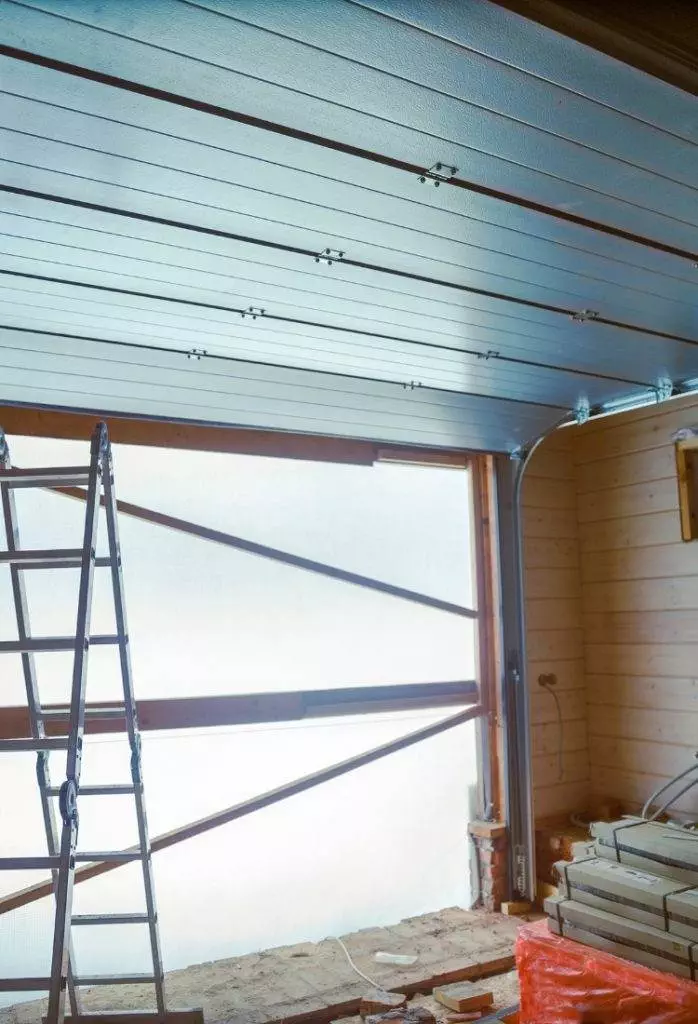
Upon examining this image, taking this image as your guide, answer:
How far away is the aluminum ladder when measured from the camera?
2451mm

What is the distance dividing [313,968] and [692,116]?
13.8 feet

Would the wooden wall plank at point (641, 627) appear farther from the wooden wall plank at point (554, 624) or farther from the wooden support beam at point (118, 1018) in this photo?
the wooden support beam at point (118, 1018)

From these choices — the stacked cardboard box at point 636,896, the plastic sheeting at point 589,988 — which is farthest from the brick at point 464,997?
the stacked cardboard box at point 636,896

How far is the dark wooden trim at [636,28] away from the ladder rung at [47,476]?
209 cm

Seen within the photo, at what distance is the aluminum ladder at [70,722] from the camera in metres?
2.45

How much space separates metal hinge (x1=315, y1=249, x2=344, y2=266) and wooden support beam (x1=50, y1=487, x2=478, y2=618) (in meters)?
2.11

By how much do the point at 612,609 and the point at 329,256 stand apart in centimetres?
388

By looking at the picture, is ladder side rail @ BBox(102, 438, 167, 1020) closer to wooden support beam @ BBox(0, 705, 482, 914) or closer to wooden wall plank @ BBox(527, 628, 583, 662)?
wooden support beam @ BBox(0, 705, 482, 914)

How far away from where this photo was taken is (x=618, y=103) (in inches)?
78.2

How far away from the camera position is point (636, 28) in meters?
1.80

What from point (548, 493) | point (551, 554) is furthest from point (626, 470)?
point (551, 554)

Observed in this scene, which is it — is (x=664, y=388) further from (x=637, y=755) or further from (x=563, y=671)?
(x=637, y=755)

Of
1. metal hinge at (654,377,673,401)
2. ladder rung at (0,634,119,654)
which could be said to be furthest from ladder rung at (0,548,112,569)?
metal hinge at (654,377,673,401)

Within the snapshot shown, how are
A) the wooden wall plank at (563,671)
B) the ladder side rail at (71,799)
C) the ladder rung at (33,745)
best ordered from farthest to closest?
1. the wooden wall plank at (563,671)
2. the ladder rung at (33,745)
3. the ladder side rail at (71,799)
